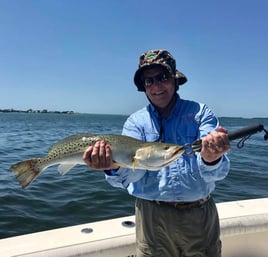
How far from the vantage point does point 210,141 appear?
258 centimetres

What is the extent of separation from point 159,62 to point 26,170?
1.79 meters

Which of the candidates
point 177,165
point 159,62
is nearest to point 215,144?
point 177,165

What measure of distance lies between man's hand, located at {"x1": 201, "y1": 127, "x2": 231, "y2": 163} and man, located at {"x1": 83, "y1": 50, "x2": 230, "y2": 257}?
101 millimetres

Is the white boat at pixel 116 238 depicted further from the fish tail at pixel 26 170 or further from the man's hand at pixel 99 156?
the man's hand at pixel 99 156

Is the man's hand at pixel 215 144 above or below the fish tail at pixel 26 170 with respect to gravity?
above

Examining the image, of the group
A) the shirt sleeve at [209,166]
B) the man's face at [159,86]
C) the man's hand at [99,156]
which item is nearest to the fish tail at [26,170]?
the man's hand at [99,156]

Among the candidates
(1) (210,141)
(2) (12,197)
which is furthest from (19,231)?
(1) (210,141)

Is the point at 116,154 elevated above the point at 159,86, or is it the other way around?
the point at 159,86

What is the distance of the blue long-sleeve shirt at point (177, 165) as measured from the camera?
289 cm

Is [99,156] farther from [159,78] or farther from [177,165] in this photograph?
[159,78]

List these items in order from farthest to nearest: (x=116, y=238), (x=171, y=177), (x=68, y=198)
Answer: (x=68, y=198) < (x=116, y=238) < (x=171, y=177)

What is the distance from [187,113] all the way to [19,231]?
552 centimetres

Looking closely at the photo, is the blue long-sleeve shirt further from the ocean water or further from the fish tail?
the ocean water

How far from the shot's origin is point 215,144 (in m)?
2.57
